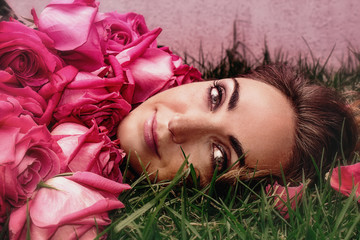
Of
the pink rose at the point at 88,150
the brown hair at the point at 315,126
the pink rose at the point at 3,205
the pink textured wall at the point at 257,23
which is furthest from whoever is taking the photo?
the pink textured wall at the point at 257,23

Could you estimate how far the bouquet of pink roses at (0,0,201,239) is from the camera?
0.71 metres

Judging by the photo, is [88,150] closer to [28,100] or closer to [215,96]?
[28,100]

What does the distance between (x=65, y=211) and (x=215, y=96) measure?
20.1 inches

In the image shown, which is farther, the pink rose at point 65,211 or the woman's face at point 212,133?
the woman's face at point 212,133

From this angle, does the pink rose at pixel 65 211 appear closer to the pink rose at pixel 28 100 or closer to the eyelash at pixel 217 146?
the pink rose at pixel 28 100

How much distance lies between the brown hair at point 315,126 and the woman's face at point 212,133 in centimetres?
7

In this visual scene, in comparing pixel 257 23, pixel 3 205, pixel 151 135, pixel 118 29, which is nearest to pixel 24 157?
pixel 3 205

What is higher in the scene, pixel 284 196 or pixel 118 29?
pixel 118 29

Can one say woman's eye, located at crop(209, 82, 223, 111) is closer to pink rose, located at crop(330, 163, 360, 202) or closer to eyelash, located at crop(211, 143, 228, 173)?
eyelash, located at crop(211, 143, 228, 173)

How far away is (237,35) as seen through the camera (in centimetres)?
207

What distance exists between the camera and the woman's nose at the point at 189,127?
98 cm

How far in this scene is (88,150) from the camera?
86 centimetres

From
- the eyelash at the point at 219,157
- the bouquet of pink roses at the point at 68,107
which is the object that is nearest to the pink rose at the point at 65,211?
the bouquet of pink roses at the point at 68,107

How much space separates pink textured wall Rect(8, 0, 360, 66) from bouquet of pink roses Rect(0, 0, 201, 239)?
0.66m
